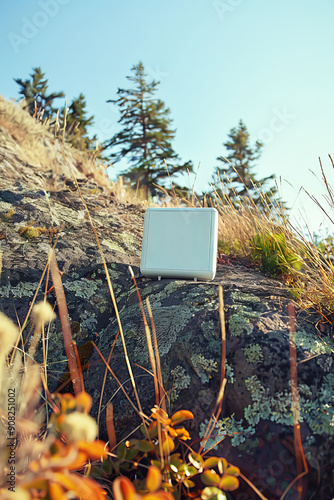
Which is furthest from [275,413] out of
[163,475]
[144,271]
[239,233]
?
[239,233]

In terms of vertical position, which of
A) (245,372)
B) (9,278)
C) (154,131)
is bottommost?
(245,372)

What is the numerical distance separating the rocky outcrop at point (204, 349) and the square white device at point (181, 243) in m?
0.11

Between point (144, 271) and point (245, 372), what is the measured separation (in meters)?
1.13

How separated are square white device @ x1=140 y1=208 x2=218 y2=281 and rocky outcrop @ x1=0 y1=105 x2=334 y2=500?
0.11 metres

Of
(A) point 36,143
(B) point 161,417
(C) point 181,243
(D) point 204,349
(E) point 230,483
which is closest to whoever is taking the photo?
(E) point 230,483

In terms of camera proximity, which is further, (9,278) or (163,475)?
(9,278)

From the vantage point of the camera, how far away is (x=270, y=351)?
1.58 metres

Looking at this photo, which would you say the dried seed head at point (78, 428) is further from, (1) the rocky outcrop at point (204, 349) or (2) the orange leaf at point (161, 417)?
(1) the rocky outcrop at point (204, 349)

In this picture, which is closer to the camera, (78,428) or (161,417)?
(78,428)

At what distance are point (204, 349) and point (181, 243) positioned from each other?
3.12 ft

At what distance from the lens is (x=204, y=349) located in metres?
1.66

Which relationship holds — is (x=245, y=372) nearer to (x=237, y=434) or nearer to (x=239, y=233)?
(x=237, y=434)

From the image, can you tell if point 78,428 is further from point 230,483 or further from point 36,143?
Result: point 36,143

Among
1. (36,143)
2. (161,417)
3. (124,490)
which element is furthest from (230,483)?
(36,143)
